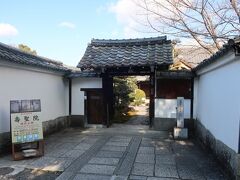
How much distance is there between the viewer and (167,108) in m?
12.5

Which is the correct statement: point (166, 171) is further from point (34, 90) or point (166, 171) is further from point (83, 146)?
point (34, 90)

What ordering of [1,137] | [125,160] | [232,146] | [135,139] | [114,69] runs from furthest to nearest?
[114,69]
[135,139]
[1,137]
[125,160]
[232,146]

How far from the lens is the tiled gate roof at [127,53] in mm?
11875

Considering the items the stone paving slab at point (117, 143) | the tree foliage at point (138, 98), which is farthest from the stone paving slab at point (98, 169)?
the tree foliage at point (138, 98)

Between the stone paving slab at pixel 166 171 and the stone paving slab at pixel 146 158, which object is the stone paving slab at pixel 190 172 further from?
the stone paving slab at pixel 146 158

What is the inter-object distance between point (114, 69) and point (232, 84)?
755 cm

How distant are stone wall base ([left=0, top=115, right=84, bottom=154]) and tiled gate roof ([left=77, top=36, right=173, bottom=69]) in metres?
3.02

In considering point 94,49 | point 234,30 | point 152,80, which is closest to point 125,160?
point 152,80

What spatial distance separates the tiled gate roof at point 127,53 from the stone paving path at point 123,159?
3460 millimetres

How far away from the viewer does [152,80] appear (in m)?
12.5

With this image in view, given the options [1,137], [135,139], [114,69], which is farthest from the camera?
[114,69]

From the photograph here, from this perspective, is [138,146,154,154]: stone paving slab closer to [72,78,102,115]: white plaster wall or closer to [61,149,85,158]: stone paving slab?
[61,149,85,158]: stone paving slab

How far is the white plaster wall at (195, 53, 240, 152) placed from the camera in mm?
5934

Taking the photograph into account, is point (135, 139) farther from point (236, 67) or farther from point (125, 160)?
point (236, 67)
